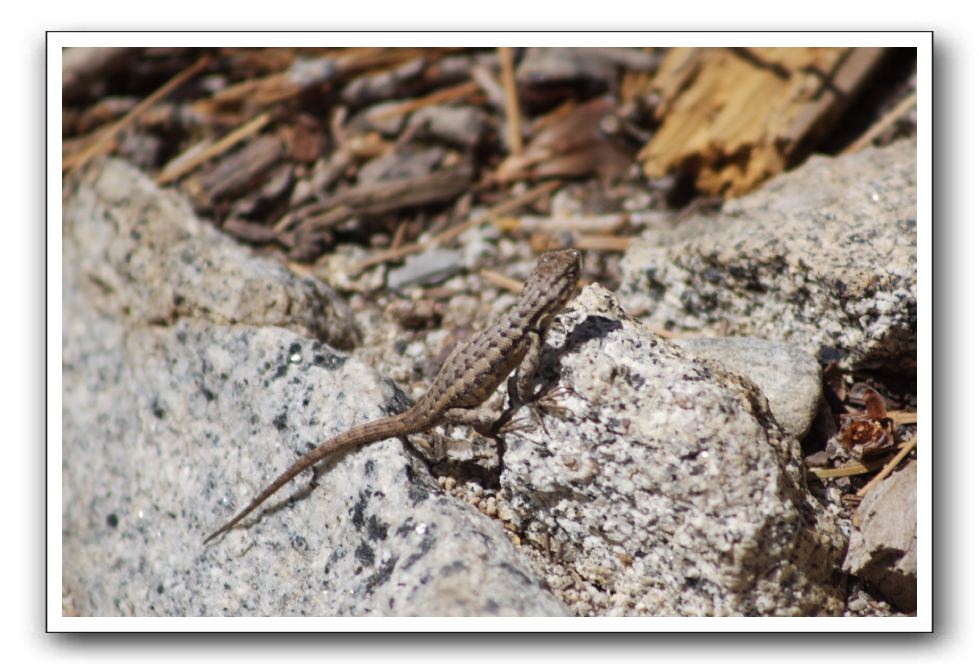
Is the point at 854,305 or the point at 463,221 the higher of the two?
the point at 463,221

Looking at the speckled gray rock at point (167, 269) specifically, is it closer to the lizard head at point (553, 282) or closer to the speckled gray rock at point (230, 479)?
the speckled gray rock at point (230, 479)

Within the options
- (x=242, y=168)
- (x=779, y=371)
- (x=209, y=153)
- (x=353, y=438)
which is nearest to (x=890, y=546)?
(x=779, y=371)

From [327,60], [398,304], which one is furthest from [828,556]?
[327,60]

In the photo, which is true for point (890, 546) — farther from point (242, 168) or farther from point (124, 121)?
point (124, 121)

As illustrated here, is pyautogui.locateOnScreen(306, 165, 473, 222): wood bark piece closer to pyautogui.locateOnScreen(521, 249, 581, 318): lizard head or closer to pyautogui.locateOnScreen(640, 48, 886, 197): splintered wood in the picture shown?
pyautogui.locateOnScreen(640, 48, 886, 197): splintered wood

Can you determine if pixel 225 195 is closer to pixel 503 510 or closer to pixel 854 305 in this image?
pixel 503 510

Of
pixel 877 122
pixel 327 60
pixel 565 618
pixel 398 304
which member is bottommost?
pixel 565 618

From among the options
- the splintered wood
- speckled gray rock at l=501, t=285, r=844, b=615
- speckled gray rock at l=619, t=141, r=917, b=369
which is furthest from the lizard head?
the splintered wood
